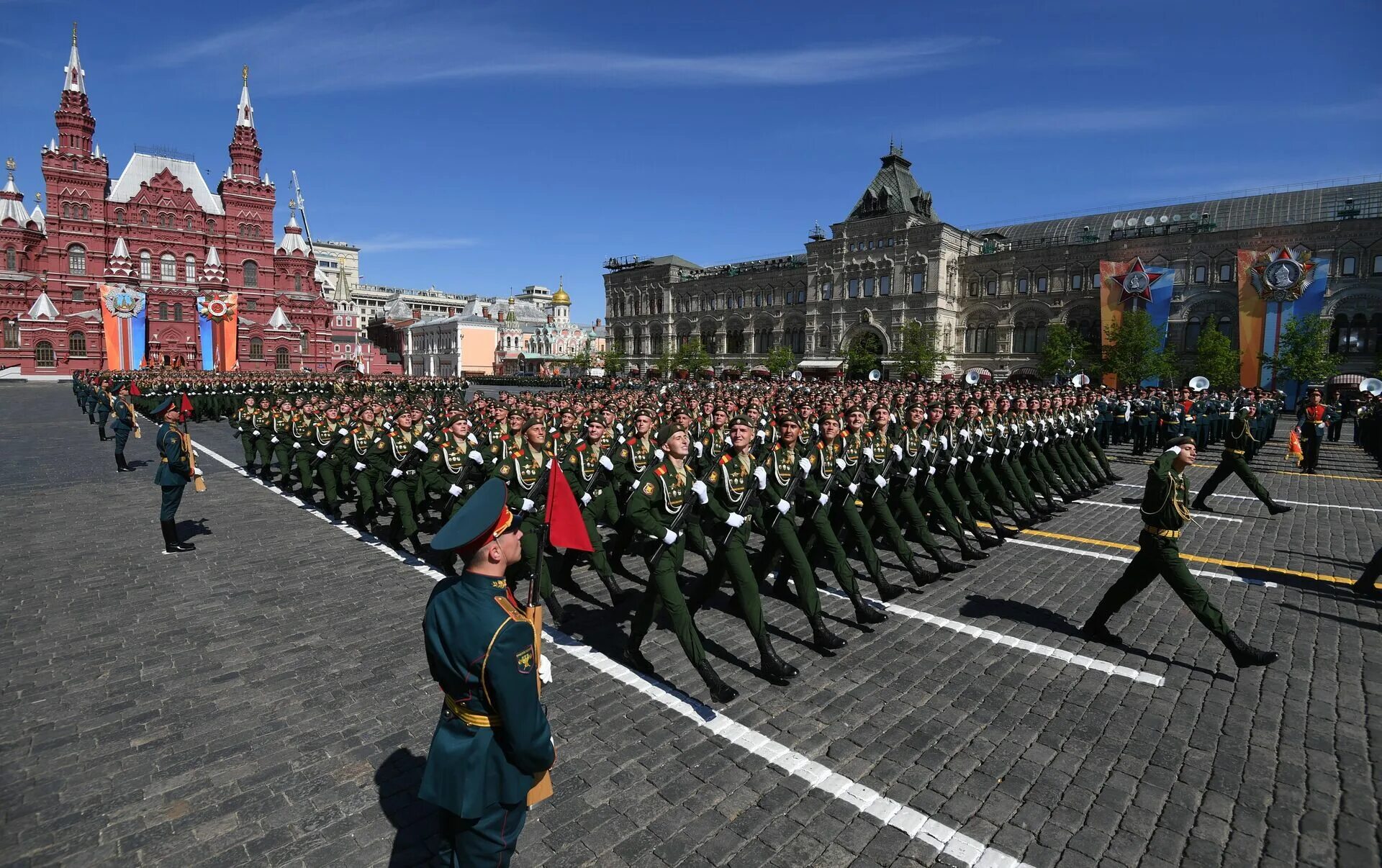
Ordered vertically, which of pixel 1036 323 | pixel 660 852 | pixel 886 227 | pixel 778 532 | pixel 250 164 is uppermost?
pixel 250 164

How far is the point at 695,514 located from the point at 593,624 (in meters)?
1.71

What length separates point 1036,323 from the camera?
5241cm

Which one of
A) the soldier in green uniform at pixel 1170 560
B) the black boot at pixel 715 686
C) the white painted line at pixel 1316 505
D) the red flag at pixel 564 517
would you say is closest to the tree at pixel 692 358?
the white painted line at pixel 1316 505

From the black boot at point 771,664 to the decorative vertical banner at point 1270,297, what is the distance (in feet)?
157

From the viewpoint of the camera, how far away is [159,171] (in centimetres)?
6719

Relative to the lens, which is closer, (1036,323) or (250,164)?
(1036,323)

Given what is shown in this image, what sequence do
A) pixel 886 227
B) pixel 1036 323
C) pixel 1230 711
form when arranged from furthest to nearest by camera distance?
pixel 886 227, pixel 1036 323, pixel 1230 711

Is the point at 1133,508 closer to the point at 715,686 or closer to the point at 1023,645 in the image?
A: the point at 1023,645

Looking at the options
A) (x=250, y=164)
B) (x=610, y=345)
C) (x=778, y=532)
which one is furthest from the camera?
(x=610, y=345)

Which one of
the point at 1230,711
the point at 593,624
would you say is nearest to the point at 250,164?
the point at 593,624

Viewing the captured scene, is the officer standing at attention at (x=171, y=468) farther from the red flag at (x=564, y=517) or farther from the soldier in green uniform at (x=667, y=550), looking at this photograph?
the red flag at (x=564, y=517)

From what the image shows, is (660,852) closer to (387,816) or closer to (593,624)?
(387,816)

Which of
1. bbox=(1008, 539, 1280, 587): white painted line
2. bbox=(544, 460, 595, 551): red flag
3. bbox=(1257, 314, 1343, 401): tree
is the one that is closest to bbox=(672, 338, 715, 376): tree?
bbox=(1257, 314, 1343, 401): tree

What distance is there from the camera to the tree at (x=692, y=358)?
69.0 meters
